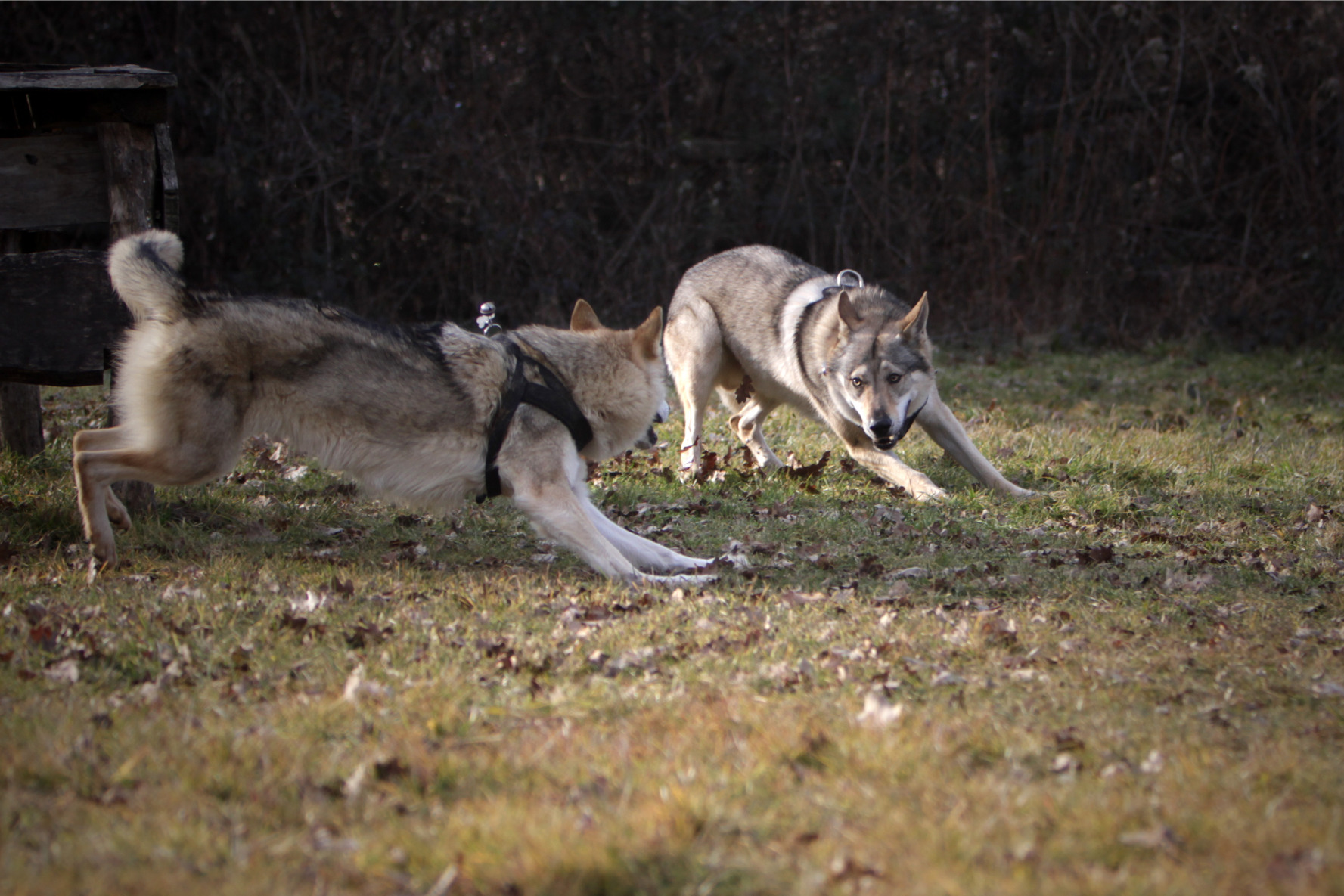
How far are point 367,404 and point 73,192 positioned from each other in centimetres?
204

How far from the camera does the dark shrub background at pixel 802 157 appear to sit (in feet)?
39.5

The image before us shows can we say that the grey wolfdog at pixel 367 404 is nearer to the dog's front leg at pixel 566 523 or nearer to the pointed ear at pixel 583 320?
the dog's front leg at pixel 566 523

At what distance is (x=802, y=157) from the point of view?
13.4 meters

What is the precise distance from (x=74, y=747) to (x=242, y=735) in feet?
1.35

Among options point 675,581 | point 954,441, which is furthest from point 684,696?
point 954,441

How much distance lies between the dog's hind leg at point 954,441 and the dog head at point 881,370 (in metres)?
0.15

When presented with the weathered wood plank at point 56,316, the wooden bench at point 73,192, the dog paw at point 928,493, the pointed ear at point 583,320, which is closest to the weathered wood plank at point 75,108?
the wooden bench at point 73,192

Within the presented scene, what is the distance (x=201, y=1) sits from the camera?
452 inches

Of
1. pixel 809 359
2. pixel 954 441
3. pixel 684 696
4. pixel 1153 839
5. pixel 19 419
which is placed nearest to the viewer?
pixel 1153 839

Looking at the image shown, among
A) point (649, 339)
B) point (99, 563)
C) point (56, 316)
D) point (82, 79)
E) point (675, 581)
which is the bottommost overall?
point (675, 581)

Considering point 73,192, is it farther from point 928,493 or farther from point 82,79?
point 928,493

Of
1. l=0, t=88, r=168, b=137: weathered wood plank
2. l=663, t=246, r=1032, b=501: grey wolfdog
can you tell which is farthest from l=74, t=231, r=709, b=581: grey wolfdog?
l=663, t=246, r=1032, b=501: grey wolfdog

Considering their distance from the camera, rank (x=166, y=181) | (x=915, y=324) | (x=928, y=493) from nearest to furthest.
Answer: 1. (x=166, y=181)
2. (x=928, y=493)
3. (x=915, y=324)

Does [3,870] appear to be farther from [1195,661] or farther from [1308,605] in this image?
[1308,605]
